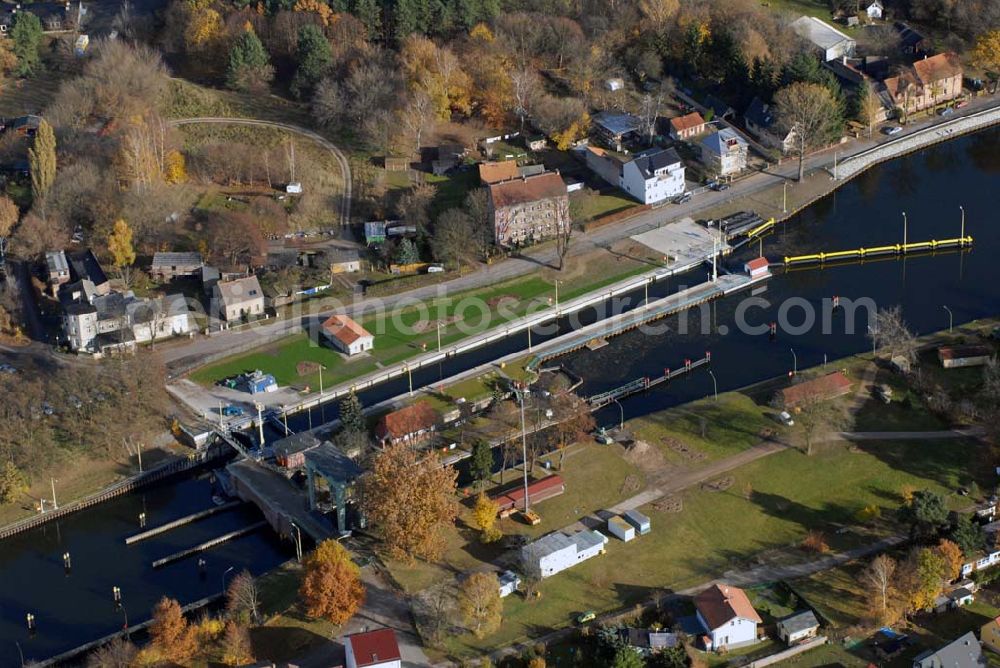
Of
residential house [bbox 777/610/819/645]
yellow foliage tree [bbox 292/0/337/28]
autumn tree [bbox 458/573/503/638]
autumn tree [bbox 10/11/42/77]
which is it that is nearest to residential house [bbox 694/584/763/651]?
residential house [bbox 777/610/819/645]

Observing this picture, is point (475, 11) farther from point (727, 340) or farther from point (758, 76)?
point (727, 340)

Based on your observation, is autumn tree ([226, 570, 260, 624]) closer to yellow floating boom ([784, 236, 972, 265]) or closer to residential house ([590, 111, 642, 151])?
yellow floating boom ([784, 236, 972, 265])

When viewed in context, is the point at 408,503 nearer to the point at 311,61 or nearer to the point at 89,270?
the point at 89,270

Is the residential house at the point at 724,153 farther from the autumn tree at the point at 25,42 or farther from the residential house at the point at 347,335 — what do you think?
the autumn tree at the point at 25,42

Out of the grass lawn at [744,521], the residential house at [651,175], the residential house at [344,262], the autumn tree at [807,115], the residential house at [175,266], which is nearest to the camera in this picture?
the grass lawn at [744,521]

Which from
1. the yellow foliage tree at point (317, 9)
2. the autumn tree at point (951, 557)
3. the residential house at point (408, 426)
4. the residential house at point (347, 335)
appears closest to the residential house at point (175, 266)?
the residential house at point (347, 335)

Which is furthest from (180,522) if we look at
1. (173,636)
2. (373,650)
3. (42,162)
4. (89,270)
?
(42,162)
